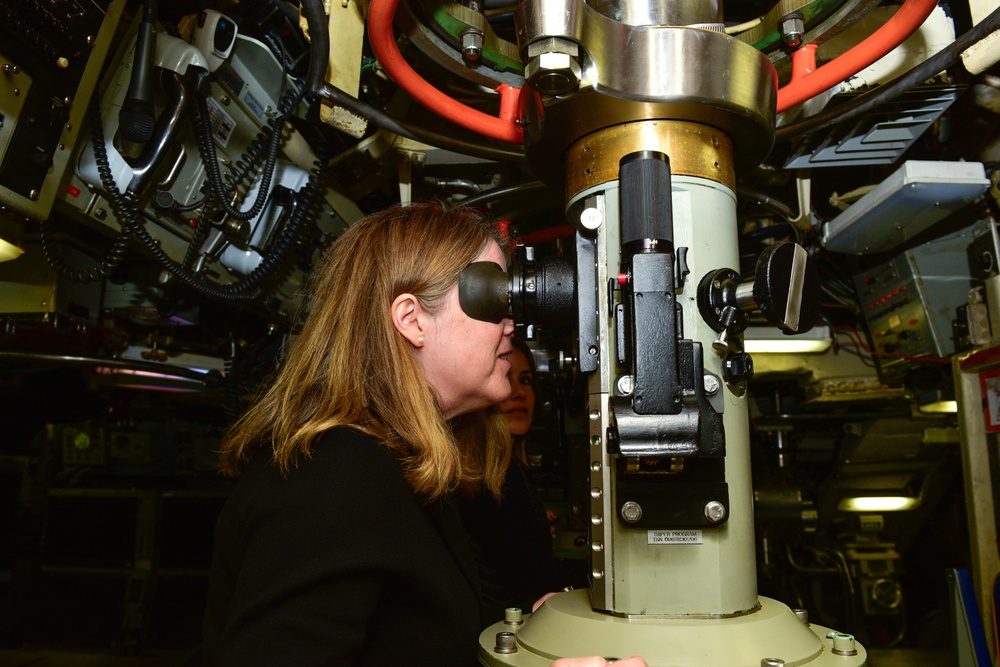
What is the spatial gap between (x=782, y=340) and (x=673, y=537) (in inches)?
74.9

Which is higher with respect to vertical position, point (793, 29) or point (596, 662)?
point (793, 29)

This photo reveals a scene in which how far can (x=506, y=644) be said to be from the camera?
96 centimetres

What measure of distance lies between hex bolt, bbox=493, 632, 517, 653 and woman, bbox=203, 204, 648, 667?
149 millimetres

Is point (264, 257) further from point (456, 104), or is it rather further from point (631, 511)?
point (631, 511)

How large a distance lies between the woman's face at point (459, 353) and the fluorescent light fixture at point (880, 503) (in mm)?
3263

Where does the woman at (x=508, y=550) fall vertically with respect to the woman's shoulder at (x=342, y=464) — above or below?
below

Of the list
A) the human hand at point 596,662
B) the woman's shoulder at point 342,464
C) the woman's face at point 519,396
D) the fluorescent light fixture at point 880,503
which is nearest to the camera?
the human hand at point 596,662

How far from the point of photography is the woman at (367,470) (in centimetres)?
91

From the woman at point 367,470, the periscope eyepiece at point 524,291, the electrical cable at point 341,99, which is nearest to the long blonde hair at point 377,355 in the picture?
the woman at point 367,470

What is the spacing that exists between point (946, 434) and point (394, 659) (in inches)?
90.8

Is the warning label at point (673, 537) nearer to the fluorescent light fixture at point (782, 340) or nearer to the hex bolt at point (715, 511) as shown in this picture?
the hex bolt at point (715, 511)

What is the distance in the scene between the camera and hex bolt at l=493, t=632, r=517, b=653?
949 mm

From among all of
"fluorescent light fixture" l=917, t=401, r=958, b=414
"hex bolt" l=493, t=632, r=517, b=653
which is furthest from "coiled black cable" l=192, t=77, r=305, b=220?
"fluorescent light fixture" l=917, t=401, r=958, b=414

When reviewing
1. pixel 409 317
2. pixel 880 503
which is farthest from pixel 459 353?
pixel 880 503
